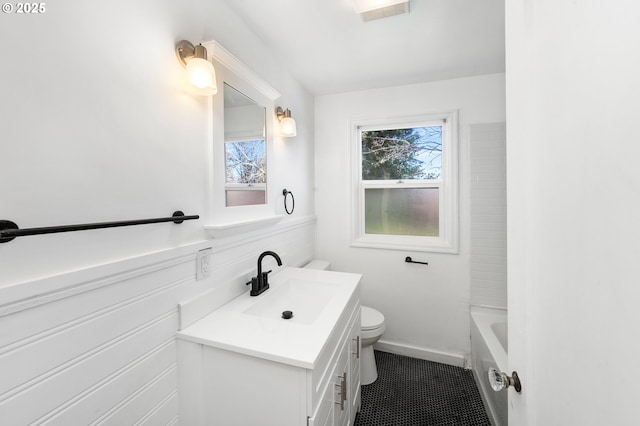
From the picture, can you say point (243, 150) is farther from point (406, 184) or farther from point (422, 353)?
point (422, 353)

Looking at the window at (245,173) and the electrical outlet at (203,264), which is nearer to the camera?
the electrical outlet at (203,264)

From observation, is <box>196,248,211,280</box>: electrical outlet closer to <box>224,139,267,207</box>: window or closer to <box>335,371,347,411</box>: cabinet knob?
<box>224,139,267,207</box>: window

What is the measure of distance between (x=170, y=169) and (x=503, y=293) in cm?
250

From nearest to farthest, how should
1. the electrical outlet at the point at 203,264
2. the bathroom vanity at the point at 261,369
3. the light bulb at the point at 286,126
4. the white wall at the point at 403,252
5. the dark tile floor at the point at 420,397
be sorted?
the bathroom vanity at the point at 261,369, the electrical outlet at the point at 203,264, the dark tile floor at the point at 420,397, the light bulb at the point at 286,126, the white wall at the point at 403,252

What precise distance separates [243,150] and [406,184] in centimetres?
160

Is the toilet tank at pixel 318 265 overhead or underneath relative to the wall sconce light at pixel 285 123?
underneath

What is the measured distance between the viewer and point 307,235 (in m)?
2.48

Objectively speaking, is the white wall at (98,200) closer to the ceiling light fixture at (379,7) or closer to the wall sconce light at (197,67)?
the wall sconce light at (197,67)

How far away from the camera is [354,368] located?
1612 mm

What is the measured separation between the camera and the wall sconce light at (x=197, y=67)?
107cm

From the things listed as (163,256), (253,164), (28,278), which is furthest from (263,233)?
(28,278)

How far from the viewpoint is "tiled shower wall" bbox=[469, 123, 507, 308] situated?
6.95ft

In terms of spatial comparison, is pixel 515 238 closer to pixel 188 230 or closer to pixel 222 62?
pixel 188 230

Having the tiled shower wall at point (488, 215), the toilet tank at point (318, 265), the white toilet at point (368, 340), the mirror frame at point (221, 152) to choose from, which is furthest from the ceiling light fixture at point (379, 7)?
the white toilet at point (368, 340)
